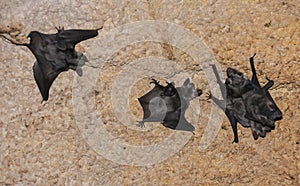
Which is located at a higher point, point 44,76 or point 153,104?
point 44,76

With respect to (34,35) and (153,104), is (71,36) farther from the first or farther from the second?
(153,104)

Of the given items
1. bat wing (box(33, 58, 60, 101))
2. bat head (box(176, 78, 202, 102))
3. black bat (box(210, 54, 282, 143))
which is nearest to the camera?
black bat (box(210, 54, 282, 143))

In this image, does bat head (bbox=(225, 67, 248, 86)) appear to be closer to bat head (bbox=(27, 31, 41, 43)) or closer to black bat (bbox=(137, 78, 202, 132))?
black bat (bbox=(137, 78, 202, 132))

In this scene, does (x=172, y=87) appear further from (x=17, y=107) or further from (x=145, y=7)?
(x=17, y=107)

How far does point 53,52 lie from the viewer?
17.3 ft

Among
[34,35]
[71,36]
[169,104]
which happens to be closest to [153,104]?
[169,104]

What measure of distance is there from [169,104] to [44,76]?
40.6 inches

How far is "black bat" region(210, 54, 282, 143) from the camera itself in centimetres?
519

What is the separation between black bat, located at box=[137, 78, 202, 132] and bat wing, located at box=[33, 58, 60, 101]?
0.74 meters

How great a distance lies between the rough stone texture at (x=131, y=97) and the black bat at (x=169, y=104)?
0.14 metres

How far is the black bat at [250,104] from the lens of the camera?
519cm

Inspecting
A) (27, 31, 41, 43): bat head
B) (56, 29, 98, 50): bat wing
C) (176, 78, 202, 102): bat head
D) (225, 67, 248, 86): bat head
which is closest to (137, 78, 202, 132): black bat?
(176, 78, 202, 102): bat head

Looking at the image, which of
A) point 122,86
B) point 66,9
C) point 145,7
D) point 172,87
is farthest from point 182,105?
point 66,9

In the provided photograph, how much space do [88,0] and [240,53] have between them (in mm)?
1347
